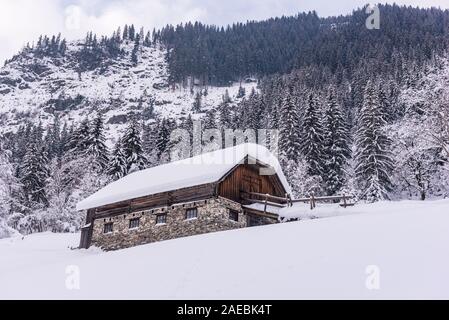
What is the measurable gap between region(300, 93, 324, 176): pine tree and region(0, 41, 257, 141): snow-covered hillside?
81.3 metres

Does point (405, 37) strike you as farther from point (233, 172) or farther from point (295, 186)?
point (233, 172)

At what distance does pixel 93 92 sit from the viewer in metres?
167

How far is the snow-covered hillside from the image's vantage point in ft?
477

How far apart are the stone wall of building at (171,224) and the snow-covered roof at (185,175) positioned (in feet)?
4.09

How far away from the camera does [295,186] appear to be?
4488 cm

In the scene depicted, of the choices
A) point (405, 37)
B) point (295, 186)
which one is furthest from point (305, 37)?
point (295, 186)

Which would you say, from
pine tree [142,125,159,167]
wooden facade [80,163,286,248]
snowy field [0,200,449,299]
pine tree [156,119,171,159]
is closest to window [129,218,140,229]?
wooden facade [80,163,286,248]

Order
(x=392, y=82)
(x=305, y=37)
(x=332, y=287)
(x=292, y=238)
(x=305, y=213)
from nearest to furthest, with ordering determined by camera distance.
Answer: (x=332, y=287) → (x=292, y=238) → (x=305, y=213) → (x=392, y=82) → (x=305, y=37)

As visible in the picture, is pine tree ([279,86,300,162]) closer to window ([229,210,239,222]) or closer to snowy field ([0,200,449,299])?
window ([229,210,239,222])

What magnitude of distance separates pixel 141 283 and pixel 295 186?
3294 cm

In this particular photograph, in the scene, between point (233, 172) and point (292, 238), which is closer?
point (292, 238)

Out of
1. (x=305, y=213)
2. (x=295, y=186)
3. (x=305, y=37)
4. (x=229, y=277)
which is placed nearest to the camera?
(x=229, y=277)

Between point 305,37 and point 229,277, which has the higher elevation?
point 305,37

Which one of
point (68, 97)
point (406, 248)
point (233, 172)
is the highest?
point (68, 97)
